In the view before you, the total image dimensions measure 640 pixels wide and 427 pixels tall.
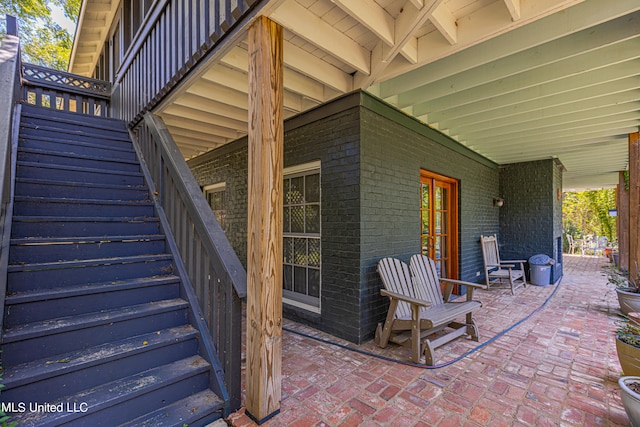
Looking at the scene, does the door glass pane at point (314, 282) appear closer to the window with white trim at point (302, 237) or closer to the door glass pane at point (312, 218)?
the window with white trim at point (302, 237)

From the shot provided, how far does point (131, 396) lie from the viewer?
1528mm

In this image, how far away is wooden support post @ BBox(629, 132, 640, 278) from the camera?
3980mm

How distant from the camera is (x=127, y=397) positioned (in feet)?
4.97

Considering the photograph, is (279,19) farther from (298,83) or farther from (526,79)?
(526,79)

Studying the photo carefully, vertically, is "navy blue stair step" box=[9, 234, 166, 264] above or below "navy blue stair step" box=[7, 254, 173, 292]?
above

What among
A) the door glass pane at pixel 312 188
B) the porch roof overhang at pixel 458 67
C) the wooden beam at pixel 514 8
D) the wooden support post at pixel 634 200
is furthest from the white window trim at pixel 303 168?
the wooden support post at pixel 634 200

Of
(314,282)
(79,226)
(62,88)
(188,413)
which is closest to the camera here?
(188,413)

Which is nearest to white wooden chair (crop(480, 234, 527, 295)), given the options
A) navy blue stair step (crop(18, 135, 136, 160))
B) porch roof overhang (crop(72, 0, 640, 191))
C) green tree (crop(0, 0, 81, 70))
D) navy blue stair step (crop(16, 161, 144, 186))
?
porch roof overhang (crop(72, 0, 640, 191))

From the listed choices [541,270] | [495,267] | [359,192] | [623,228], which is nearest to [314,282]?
[359,192]

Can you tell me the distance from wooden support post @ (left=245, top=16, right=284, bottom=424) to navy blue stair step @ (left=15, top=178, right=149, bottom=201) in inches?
71.7

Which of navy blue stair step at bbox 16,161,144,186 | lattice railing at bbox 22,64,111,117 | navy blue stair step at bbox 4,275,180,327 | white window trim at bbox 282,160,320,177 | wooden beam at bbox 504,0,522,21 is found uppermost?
lattice railing at bbox 22,64,111,117

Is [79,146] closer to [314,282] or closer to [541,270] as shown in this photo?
[314,282]

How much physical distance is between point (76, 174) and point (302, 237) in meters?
2.45

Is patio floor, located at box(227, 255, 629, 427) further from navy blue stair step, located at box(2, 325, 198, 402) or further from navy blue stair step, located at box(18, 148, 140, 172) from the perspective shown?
navy blue stair step, located at box(18, 148, 140, 172)
